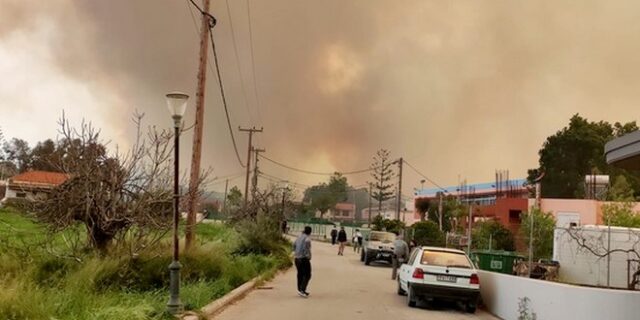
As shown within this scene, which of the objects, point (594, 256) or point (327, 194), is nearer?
point (594, 256)

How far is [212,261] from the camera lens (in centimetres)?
1750

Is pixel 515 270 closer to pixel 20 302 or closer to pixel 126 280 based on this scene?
pixel 126 280

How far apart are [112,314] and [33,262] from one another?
5405 millimetres

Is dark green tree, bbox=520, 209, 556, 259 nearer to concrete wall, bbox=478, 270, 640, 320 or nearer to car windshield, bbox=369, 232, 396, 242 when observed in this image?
car windshield, bbox=369, 232, 396, 242

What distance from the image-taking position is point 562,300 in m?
11.9

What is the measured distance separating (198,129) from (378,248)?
17.0 m

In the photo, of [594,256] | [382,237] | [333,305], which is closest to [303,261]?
[333,305]

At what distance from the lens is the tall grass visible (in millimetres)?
8805

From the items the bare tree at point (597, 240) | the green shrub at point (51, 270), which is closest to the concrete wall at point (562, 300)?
the bare tree at point (597, 240)

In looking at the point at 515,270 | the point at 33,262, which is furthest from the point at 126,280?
the point at 515,270

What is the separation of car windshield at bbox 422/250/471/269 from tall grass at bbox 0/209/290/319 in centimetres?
506

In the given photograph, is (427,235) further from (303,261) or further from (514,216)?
(303,261)

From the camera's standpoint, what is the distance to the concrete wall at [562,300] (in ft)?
35.4

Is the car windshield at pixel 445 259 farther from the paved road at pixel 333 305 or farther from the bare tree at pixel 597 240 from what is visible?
the bare tree at pixel 597 240
